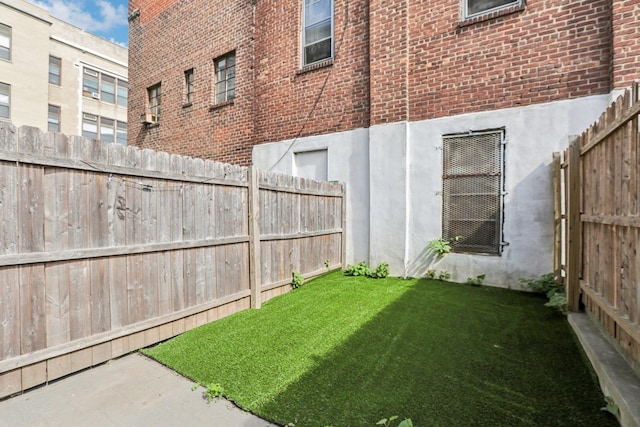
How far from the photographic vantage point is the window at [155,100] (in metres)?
10.5

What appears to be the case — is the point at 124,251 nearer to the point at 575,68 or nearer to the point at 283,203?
the point at 283,203

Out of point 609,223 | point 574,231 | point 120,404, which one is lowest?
point 120,404

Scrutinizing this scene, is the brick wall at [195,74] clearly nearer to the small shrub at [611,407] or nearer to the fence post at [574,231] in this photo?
the fence post at [574,231]

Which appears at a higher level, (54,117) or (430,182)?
(54,117)

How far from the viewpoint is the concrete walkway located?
214 centimetres

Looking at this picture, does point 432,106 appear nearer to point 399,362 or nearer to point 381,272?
point 381,272

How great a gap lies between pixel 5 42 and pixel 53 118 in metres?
4.18

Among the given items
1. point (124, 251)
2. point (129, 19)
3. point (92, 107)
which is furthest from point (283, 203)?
point (92, 107)

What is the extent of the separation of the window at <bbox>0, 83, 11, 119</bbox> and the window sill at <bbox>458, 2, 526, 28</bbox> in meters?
22.5

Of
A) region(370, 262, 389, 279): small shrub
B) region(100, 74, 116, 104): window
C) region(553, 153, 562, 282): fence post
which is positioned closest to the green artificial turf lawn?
region(553, 153, 562, 282): fence post

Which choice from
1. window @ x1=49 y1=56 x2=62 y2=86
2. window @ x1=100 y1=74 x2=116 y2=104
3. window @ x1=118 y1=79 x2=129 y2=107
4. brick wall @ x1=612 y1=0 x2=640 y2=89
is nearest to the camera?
brick wall @ x1=612 y1=0 x2=640 y2=89

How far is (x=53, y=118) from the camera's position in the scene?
1942 cm

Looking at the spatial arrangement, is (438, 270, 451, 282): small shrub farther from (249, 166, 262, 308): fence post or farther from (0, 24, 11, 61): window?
(0, 24, 11, 61): window

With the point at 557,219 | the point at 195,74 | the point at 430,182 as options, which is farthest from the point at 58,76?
the point at 557,219
